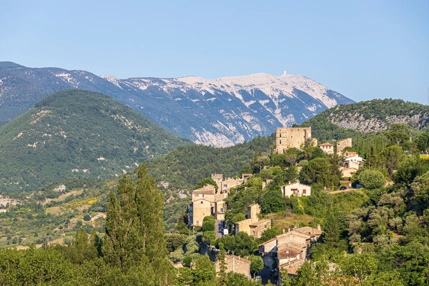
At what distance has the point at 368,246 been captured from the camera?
6562cm

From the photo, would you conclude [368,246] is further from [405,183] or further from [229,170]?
[229,170]

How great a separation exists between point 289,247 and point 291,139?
42.7 meters

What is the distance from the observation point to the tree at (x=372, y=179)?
87000 mm

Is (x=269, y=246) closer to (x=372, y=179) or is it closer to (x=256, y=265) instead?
(x=256, y=265)

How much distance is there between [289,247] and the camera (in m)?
71.3

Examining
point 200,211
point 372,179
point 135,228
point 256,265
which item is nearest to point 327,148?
point 200,211

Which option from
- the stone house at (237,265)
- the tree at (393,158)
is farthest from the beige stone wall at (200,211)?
the stone house at (237,265)

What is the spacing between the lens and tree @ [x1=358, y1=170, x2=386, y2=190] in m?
87.0

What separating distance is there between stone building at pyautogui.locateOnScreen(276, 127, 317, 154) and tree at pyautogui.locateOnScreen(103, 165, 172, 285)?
1906 inches

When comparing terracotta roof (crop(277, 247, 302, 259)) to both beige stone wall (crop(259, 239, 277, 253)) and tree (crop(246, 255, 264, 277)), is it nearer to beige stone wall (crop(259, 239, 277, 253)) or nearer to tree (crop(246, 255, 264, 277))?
tree (crop(246, 255, 264, 277))

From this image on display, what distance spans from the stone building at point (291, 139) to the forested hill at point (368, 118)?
158 ft

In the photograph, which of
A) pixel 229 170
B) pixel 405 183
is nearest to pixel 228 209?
pixel 405 183

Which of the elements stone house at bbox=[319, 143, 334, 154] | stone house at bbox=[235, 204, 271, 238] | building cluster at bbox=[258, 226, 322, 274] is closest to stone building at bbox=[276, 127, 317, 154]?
stone house at bbox=[319, 143, 334, 154]

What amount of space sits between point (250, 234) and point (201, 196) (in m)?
22.3
